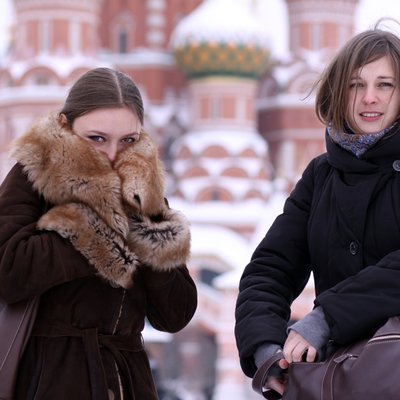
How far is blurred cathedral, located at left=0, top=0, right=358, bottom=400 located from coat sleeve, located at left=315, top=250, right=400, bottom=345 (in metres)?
16.6

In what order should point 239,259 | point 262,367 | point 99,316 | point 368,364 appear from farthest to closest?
point 239,259 < point 99,316 < point 262,367 < point 368,364

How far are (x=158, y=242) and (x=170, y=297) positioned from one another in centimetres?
11

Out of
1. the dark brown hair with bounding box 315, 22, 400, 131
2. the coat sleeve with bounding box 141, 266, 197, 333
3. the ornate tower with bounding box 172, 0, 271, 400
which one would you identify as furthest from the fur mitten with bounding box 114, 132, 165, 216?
the ornate tower with bounding box 172, 0, 271, 400

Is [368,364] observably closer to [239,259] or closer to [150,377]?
[150,377]

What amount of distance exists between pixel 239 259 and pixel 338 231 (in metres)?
17.7

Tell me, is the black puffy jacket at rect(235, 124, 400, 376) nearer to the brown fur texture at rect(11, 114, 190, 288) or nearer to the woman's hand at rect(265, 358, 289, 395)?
the woman's hand at rect(265, 358, 289, 395)

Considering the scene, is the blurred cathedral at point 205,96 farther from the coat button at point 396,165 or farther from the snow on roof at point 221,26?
the coat button at point 396,165

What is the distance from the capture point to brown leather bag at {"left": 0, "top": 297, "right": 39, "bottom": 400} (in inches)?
94.4

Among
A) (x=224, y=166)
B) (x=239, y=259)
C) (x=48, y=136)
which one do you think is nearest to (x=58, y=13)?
(x=224, y=166)

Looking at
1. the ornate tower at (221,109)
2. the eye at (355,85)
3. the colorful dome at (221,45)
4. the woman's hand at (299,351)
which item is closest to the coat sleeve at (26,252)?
the woman's hand at (299,351)

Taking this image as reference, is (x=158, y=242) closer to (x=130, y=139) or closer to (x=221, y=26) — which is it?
A: (x=130, y=139)

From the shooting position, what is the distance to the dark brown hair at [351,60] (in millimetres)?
2381

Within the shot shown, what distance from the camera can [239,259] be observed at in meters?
20.0

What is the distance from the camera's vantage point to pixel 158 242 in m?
2.52
